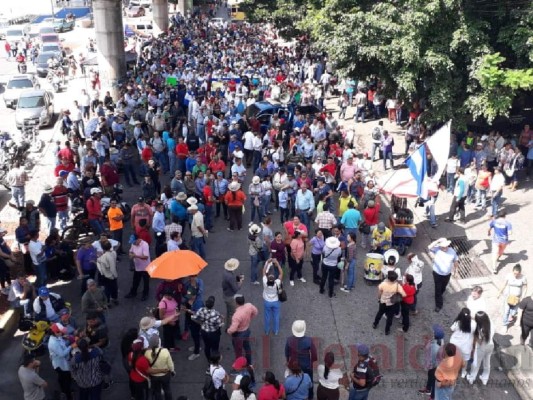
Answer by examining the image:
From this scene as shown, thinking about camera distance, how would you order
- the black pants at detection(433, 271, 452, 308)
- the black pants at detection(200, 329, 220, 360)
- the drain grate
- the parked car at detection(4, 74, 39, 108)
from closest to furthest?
the black pants at detection(200, 329, 220, 360), the black pants at detection(433, 271, 452, 308), the drain grate, the parked car at detection(4, 74, 39, 108)

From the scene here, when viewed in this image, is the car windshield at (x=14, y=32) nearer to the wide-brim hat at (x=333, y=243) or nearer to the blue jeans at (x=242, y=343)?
the wide-brim hat at (x=333, y=243)

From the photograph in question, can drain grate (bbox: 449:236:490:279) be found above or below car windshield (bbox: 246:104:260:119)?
below

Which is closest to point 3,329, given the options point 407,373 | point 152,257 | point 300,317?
point 152,257

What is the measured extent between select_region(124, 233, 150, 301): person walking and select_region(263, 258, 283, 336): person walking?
98.9 inches

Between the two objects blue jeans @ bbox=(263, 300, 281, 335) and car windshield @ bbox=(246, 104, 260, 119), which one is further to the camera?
car windshield @ bbox=(246, 104, 260, 119)

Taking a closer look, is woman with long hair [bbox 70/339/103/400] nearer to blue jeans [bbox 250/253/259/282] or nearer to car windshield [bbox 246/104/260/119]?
blue jeans [bbox 250/253/259/282]

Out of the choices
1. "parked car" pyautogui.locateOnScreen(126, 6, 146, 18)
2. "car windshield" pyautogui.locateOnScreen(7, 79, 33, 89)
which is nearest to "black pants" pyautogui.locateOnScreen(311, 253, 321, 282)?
"car windshield" pyautogui.locateOnScreen(7, 79, 33, 89)

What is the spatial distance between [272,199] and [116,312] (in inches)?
249

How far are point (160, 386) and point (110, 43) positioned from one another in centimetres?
2480

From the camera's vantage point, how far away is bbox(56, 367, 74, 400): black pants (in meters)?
8.73

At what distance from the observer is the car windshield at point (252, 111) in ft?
69.6

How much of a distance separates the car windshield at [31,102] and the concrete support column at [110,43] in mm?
4925

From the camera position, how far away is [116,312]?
37.4 feet

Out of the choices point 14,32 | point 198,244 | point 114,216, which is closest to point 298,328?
point 198,244
